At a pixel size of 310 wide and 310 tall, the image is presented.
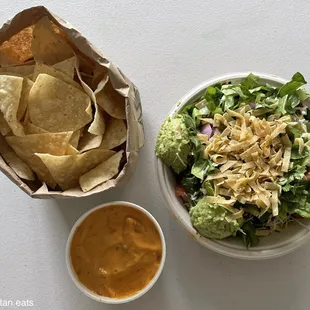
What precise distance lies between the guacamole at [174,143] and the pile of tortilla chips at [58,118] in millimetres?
96

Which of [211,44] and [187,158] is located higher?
[211,44]

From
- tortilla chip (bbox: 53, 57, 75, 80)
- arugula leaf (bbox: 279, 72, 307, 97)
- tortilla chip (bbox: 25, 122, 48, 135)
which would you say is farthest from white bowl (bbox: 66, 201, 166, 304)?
arugula leaf (bbox: 279, 72, 307, 97)

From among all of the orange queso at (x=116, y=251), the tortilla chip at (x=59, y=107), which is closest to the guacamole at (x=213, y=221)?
the orange queso at (x=116, y=251)

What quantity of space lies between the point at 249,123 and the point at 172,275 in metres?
0.44

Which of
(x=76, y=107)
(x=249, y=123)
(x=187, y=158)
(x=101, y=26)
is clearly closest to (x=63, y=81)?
(x=76, y=107)

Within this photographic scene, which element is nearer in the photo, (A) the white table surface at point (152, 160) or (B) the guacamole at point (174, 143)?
(B) the guacamole at point (174, 143)

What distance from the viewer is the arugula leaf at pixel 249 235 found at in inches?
51.3

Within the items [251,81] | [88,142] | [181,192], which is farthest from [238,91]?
[88,142]

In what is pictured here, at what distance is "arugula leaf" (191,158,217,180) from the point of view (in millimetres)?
1272

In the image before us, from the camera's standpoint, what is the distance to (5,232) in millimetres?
1457

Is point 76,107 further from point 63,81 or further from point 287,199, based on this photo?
point 287,199

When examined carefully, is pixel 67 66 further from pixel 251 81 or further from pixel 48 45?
pixel 251 81

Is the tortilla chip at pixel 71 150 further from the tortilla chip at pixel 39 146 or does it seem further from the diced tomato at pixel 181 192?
the diced tomato at pixel 181 192

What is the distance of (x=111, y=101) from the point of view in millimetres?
1337
